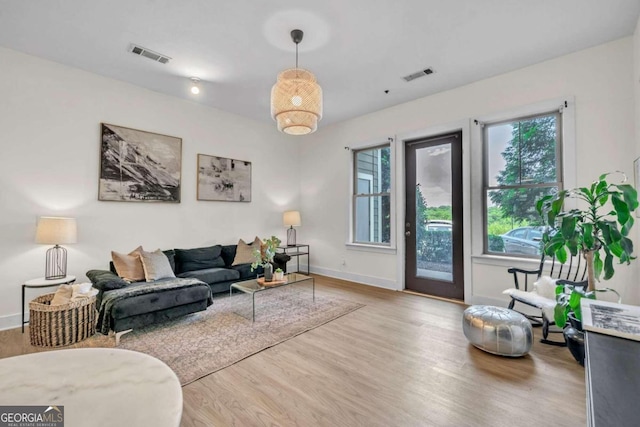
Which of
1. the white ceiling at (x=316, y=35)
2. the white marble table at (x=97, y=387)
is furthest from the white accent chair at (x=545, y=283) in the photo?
the white marble table at (x=97, y=387)

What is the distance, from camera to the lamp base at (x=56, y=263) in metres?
3.44

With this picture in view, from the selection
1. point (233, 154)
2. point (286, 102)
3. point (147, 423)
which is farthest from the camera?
point (233, 154)

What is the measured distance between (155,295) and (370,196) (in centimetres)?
378

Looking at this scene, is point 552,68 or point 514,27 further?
point 552,68

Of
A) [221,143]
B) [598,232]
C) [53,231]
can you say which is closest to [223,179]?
[221,143]

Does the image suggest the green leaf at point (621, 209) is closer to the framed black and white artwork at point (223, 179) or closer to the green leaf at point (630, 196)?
the green leaf at point (630, 196)

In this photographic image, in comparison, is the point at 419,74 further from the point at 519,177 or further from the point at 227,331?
the point at 227,331

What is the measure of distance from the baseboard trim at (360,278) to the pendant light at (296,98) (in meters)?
3.19

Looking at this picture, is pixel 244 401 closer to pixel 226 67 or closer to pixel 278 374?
pixel 278 374

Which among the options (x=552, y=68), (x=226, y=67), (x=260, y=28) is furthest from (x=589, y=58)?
(x=226, y=67)

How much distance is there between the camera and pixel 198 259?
14.6 ft

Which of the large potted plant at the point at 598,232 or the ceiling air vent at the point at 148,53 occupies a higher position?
the ceiling air vent at the point at 148,53

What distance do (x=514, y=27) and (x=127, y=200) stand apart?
5.17 m

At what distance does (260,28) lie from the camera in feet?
9.42
